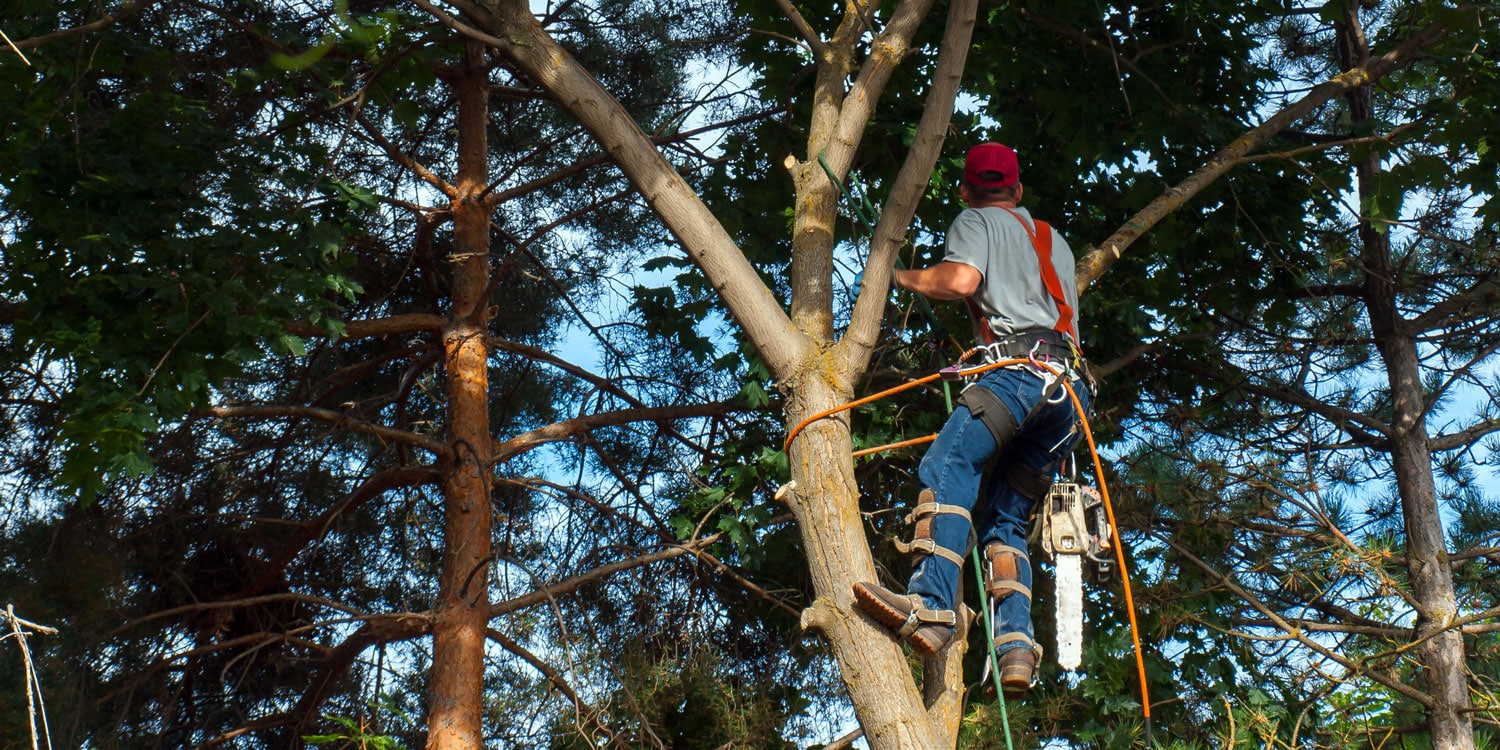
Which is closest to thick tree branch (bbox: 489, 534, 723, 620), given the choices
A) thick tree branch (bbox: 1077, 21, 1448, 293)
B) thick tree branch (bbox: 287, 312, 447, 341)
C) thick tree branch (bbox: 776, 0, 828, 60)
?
thick tree branch (bbox: 287, 312, 447, 341)

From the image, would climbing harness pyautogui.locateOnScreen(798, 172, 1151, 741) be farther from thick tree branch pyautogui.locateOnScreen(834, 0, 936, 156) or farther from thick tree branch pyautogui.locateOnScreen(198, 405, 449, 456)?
thick tree branch pyautogui.locateOnScreen(198, 405, 449, 456)

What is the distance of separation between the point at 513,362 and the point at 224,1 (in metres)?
3.01

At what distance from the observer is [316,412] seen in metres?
7.12

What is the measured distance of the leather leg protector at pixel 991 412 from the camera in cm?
439

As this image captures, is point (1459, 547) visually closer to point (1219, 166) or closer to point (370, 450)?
point (1219, 166)

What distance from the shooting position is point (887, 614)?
3.93 metres

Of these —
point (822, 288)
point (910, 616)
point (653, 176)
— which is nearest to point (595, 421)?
point (653, 176)

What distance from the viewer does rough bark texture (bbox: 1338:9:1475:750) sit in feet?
22.8

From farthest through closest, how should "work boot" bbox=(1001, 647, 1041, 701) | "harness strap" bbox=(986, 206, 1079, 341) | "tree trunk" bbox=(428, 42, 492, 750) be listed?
"tree trunk" bbox=(428, 42, 492, 750)
"harness strap" bbox=(986, 206, 1079, 341)
"work boot" bbox=(1001, 647, 1041, 701)

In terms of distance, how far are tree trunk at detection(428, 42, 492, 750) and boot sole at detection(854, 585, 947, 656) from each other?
3.54 meters

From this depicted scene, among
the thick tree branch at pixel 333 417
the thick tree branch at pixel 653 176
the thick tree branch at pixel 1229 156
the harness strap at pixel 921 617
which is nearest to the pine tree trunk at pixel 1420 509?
the thick tree branch at pixel 1229 156

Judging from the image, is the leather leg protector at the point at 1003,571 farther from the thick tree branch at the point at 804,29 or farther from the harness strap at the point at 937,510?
the thick tree branch at the point at 804,29

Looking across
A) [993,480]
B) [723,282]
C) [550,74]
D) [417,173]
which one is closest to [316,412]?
[417,173]

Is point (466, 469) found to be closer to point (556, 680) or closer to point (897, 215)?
point (556, 680)
